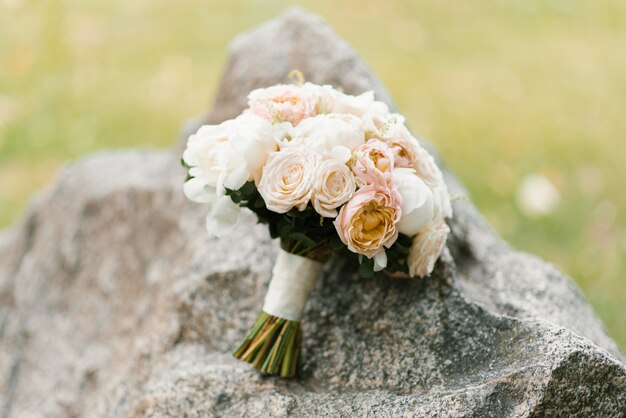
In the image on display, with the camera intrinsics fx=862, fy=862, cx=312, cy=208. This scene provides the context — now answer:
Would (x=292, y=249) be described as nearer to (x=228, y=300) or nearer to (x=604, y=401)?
(x=228, y=300)

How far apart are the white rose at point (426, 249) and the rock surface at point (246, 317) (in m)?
0.16

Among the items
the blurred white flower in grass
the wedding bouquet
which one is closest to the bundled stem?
the wedding bouquet

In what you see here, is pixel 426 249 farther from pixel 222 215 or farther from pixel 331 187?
pixel 222 215

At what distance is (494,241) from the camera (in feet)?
10.0

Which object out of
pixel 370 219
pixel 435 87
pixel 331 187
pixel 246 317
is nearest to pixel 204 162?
pixel 331 187

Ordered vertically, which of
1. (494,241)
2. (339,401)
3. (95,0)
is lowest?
(339,401)

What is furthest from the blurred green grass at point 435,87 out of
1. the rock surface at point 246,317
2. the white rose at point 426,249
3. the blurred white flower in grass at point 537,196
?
the white rose at point 426,249

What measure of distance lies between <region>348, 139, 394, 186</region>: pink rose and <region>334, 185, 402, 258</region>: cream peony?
0.08ft

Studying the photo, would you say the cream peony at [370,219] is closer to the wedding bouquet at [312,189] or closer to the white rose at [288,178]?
the wedding bouquet at [312,189]

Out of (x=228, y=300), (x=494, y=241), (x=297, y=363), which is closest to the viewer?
(x=297, y=363)

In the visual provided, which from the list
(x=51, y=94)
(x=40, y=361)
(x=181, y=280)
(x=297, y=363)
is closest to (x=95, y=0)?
(x=51, y=94)

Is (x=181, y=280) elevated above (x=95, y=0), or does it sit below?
below

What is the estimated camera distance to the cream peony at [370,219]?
6.67 feet

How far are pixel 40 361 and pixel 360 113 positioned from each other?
77.5 inches
